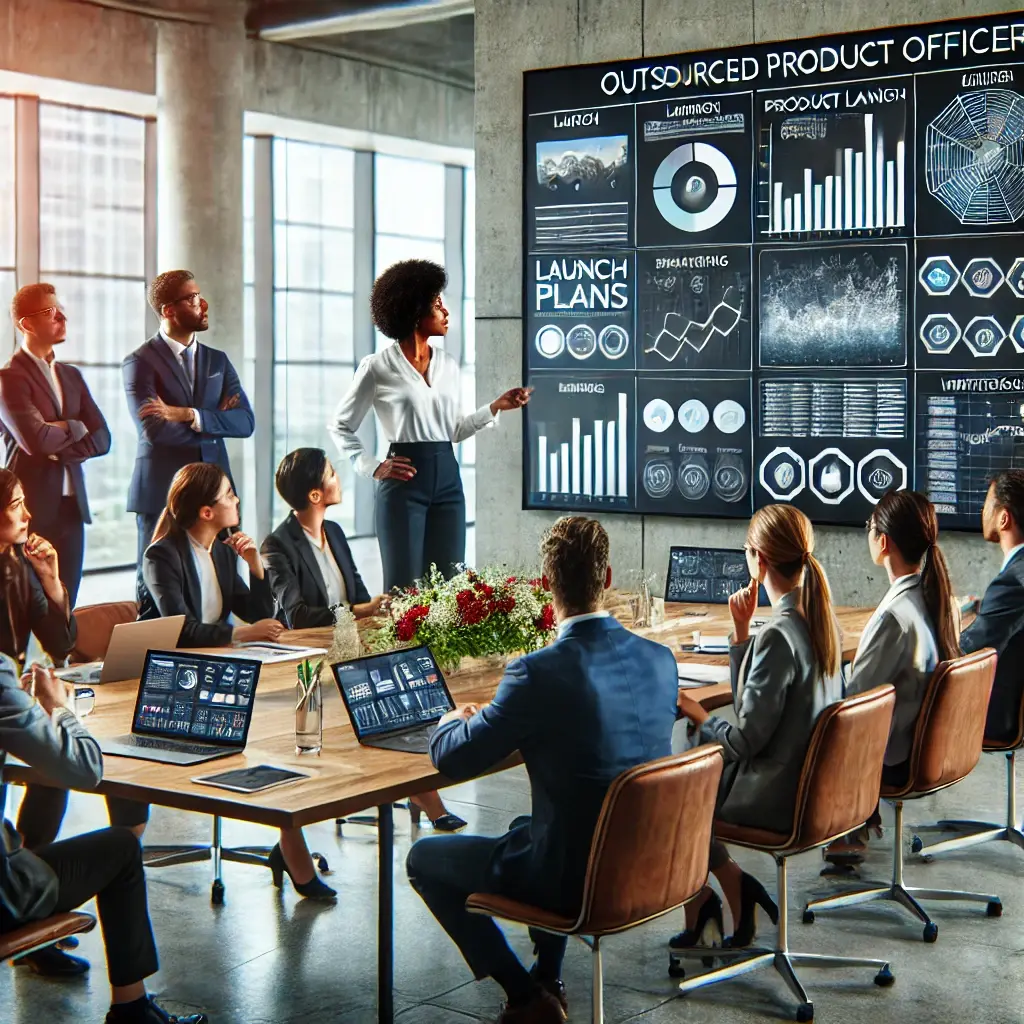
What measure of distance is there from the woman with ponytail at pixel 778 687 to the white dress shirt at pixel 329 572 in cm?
210

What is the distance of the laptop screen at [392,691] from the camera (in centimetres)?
390

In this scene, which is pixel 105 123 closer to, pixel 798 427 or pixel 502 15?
pixel 502 15

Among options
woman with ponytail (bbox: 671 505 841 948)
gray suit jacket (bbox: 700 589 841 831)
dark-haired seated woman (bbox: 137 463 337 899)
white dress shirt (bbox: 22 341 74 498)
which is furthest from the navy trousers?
gray suit jacket (bbox: 700 589 841 831)

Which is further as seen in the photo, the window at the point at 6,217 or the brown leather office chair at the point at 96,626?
the window at the point at 6,217

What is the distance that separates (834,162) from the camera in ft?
24.5

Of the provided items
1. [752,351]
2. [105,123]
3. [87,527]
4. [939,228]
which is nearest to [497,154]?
[752,351]

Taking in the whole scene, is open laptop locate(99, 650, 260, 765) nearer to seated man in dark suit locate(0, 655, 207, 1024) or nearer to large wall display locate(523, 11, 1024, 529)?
seated man in dark suit locate(0, 655, 207, 1024)

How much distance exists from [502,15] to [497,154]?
2.45 feet

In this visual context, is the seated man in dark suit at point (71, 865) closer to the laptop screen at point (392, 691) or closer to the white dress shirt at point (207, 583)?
the laptop screen at point (392, 691)

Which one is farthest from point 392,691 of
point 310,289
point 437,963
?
point 310,289

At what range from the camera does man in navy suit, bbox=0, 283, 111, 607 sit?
7.55 metres

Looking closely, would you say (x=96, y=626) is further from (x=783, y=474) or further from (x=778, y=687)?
(x=783, y=474)

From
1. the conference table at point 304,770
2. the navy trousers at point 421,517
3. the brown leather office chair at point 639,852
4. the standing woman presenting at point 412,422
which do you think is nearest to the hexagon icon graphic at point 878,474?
the standing woman presenting at point 412,422

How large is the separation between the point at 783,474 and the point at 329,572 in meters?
2.70
